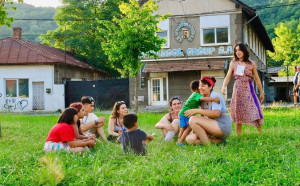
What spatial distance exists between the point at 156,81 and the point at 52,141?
17.3m

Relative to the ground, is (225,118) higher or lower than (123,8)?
lower

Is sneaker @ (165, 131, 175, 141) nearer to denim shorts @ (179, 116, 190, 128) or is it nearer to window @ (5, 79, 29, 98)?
denim shorts @ (179, 116, 190, 128)

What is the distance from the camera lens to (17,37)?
2977 centimetres

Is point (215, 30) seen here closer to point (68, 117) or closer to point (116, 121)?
point (116, 121)

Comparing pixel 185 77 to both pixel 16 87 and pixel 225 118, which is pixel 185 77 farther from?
pixel 225 118

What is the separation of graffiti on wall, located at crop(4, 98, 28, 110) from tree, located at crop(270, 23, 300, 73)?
93.5 feet

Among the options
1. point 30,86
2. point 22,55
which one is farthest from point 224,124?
point 22,55

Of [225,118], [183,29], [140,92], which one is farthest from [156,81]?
[225,118]

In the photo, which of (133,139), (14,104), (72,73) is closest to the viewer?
(133,139)

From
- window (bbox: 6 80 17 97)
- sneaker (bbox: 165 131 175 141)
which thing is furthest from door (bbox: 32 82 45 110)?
sneaker (bbox: 165 131 175 141)

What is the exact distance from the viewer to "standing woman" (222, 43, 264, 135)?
686cm

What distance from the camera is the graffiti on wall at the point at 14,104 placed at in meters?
24.4

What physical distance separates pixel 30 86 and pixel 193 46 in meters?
11.9

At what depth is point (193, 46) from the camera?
22.0 meters
